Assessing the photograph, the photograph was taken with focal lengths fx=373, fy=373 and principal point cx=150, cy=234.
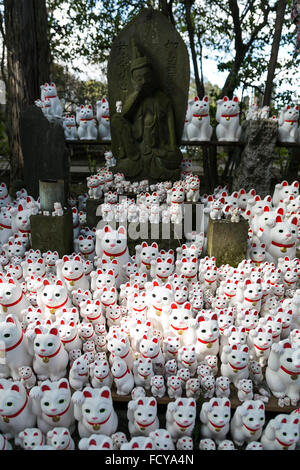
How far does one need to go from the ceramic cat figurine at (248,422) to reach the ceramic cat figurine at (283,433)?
0.08m

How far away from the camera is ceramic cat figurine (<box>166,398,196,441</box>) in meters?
2.37

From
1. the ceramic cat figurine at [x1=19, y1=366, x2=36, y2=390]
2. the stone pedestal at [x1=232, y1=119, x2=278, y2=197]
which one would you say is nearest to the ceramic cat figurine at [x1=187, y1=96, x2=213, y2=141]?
the stone pedestal at [x1=232, y1=119, x2=278, y2=197]

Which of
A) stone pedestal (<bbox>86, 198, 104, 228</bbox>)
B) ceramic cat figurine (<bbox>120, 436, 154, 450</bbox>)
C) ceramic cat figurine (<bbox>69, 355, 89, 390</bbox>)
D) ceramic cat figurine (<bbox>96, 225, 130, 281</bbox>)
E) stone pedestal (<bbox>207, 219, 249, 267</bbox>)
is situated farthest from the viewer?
stone pedestal (<bbox>86, 198, 104, 228</bbox>)

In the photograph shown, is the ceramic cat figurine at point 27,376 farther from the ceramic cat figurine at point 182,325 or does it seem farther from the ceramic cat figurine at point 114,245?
the ceramic cat figurine at point 114,245

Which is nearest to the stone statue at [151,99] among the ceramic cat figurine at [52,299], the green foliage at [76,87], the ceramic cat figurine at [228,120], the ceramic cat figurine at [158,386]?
the ceramic cat figurine at [228,120]

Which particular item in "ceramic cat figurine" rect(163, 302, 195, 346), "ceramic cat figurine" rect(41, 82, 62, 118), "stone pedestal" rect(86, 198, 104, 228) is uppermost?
"ceramic cat figurine" rect(41, 82, 62, 118)

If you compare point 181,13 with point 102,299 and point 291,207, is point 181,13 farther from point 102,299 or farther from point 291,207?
point 102,299

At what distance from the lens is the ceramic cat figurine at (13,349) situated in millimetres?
2768

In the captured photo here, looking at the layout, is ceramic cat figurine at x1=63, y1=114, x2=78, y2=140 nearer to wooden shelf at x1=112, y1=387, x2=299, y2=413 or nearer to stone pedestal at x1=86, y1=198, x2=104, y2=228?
stone pedestal at x1=86, y1=198, x2=104, y2=228

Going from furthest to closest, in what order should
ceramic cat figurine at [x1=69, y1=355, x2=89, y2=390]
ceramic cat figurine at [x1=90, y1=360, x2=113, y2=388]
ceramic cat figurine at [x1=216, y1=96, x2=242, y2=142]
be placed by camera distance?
ceramic cat figurine at [x1=216, y1=96, x2=242, y2=142], ceramic cat figurine at [x1=69, y1=355, x2=89, y2=390], ceramic cat figurine at [x1=90, y1=360, x2=113, y2=388]

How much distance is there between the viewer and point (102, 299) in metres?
3.39

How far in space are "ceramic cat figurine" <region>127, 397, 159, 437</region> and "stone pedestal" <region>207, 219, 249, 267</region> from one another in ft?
7.38

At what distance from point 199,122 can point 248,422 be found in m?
4.25
